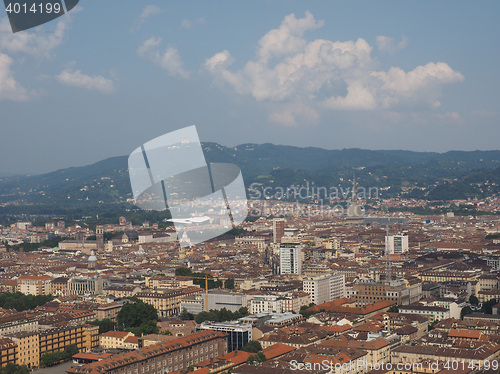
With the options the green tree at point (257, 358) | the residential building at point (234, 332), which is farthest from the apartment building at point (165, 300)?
the green tree at point (257, 358)

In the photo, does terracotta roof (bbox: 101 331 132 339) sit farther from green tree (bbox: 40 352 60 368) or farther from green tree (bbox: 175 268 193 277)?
green tree (bbox: 175 268 193 277)

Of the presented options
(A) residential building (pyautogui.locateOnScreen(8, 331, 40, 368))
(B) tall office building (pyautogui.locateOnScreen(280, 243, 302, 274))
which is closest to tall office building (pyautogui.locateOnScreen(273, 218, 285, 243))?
(B) tall office building (pyautogui.locateOnScreen(280, 243, 302, 274))

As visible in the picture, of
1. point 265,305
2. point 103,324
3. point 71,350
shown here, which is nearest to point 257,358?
point 71,350

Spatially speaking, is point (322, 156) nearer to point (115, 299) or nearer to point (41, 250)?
→ point (41, 250)

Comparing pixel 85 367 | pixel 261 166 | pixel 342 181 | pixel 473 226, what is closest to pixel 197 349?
pixel 85 367

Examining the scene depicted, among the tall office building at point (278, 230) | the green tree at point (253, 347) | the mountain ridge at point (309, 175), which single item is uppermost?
the mountain ridge at point (309, 175)

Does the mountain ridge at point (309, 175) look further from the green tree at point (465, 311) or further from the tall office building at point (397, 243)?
the green tree at point (465, 311)
